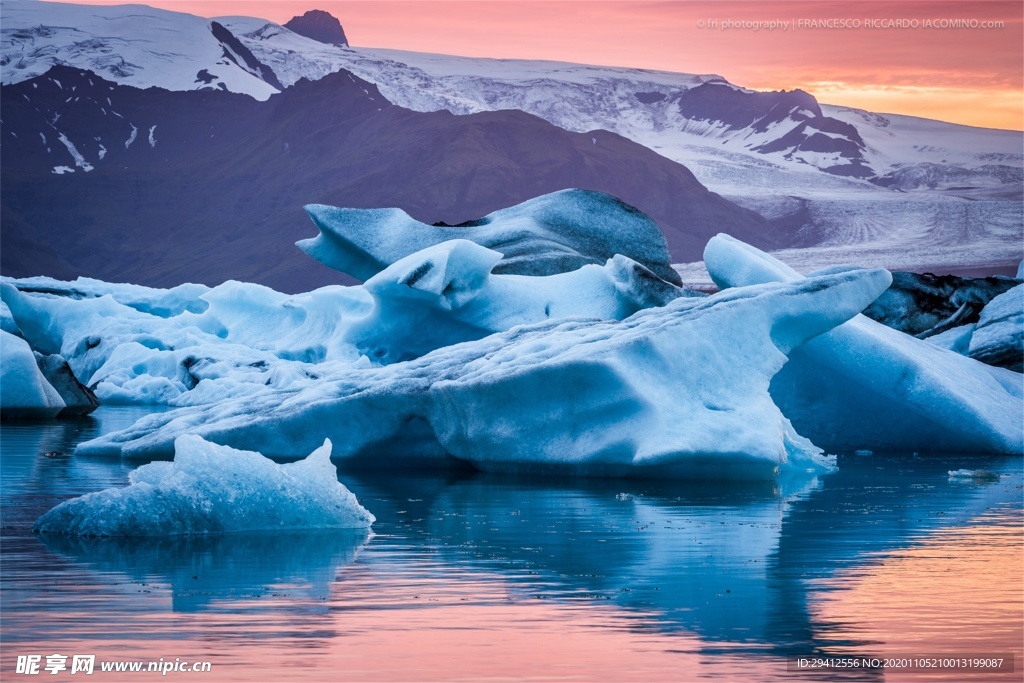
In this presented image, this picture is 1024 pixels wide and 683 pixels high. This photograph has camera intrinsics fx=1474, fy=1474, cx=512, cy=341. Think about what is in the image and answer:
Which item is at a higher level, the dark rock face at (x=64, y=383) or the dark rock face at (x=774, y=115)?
the dark rock face at (x=64, y=383)

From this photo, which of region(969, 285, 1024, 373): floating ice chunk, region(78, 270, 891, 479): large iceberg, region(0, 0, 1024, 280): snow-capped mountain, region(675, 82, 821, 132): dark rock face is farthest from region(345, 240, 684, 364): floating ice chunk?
region(675, 82, 821, 132): dark rock face

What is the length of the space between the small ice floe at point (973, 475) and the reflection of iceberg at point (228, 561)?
5.52m

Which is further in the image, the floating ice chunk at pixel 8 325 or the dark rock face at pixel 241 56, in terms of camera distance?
the dark rock face at pixel 241 56

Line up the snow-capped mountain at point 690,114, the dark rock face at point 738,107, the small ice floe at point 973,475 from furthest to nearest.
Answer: the dark rock face at point 738,107 < the snow-capped mountain at point 690,114 < the small ice floe at point 973,475

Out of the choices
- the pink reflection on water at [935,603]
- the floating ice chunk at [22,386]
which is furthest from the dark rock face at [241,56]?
the pink reflection on water at [935,603]

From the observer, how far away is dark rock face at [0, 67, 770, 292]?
97.9m

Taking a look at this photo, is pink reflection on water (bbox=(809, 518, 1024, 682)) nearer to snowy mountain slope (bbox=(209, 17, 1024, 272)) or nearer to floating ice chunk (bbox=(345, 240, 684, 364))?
floating ice chunk (bbox=(345, 240, 684, 364))

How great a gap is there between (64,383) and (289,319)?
6461 millimetres

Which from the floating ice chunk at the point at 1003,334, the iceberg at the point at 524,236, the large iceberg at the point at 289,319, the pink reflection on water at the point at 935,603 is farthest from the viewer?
the iceberg at the point at 524,236

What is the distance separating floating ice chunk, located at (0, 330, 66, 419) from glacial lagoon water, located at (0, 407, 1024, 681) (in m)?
7.64

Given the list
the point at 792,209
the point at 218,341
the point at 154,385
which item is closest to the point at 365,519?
the point at 154,385

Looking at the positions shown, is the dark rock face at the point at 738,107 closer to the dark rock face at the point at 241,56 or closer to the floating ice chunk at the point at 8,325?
the dark rock face at the point at 241,56

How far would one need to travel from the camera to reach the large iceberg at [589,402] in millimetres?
10344

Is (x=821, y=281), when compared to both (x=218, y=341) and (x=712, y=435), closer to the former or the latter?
(x=712, y=435)
